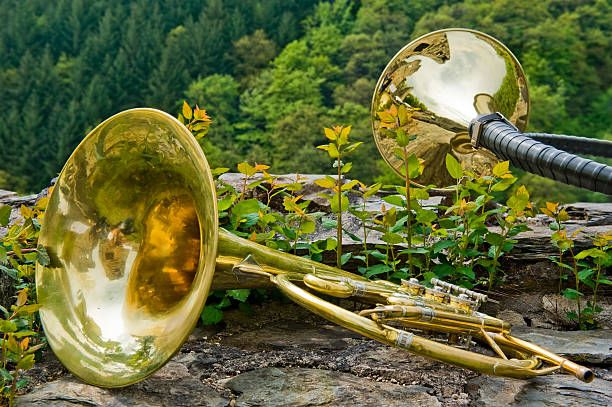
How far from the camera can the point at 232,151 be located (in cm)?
2750

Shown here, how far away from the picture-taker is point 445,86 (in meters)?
3.00

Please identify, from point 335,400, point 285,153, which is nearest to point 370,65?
point 285,153

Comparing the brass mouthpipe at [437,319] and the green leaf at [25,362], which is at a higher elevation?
the brass mouthpipe at [437,319]

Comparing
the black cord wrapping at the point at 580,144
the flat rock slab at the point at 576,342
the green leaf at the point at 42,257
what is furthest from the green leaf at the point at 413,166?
the green leaf at the point at 42,257

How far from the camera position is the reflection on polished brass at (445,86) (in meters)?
2.94

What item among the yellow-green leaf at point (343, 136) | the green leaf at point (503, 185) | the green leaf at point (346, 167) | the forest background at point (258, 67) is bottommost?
the forest background at point (258, 67)

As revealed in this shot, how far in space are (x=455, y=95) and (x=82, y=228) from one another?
76.7 inches

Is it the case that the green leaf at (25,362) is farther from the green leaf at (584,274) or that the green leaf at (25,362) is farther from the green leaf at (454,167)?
the green leaf at (584,274)

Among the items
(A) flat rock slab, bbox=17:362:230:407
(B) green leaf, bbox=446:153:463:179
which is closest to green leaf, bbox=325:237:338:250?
(B) green leaf, bbox=446:153:463:179

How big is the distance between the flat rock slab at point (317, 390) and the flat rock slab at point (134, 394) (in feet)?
0.27

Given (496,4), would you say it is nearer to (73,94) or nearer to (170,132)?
A: (73,94)

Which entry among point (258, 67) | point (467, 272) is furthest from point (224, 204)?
point (258, 67)

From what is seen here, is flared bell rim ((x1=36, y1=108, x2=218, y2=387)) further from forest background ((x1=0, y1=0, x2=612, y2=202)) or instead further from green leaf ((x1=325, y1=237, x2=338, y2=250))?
forest background ((x1=0, y1=0, x2=612, y2=202))

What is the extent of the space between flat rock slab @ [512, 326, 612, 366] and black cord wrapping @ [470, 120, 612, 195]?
50 centimetres
